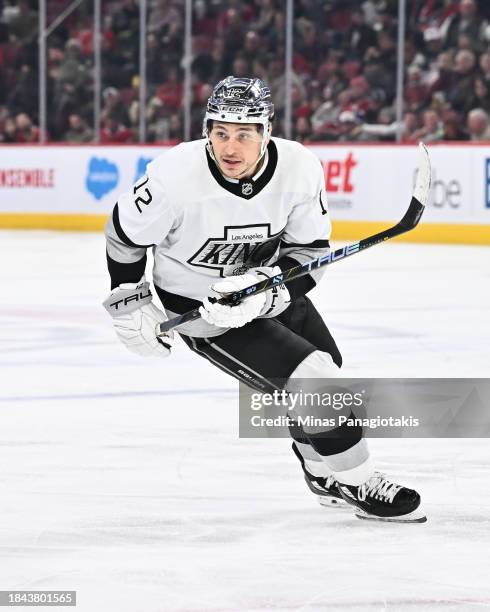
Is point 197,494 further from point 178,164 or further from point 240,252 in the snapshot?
point 178,164

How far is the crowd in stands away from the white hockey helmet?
A: 802cm

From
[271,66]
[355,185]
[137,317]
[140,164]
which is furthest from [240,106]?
[140,164]

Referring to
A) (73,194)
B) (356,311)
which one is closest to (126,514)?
(356,311)

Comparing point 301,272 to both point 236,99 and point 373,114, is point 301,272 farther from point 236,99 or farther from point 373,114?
point 373,114

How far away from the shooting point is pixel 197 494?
3.40 meters

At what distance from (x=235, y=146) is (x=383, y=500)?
856 mm

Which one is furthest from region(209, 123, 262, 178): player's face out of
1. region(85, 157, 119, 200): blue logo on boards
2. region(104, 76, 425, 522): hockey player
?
region(85, 157, 119, 200): blue logo on boards

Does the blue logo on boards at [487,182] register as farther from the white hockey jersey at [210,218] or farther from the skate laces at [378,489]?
the skate laces at [378,489]

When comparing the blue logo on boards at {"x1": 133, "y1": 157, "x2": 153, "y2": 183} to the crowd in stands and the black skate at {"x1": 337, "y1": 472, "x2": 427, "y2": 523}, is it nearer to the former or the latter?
the crowd in stands

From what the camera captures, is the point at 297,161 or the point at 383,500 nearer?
the point at 383,500

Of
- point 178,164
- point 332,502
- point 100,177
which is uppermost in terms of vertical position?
point 178,164

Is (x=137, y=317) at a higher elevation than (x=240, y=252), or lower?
lower

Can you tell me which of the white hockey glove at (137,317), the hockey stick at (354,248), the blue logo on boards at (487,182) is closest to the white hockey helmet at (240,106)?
the hockey stick at (354,248)

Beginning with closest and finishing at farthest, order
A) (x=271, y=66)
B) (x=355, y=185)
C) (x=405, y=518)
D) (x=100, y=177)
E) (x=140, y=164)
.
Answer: (x=405, y=518), (x=355, y=185), (x=271, y=66), (x=140, y=164), (x=100, y=177)
